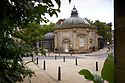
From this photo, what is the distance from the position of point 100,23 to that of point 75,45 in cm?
1744

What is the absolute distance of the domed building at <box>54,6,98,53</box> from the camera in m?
63.5

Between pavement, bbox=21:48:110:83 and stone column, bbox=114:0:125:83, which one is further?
pavement, bbox=21:48:110:83

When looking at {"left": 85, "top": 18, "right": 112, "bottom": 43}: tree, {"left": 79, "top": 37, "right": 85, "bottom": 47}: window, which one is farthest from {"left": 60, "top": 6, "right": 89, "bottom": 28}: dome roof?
{"left": 85, "top": 18, "right": 112, "bottom": 43}: tree

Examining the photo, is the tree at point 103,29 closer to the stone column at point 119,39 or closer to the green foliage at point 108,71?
the green foliage at point 108,71

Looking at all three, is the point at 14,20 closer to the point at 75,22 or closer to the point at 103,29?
the point at 75,22

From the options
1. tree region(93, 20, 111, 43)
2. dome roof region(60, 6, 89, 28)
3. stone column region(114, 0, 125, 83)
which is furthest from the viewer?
tree region(93, 20, 111, 43)

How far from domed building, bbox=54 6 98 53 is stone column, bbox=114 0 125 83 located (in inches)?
2427

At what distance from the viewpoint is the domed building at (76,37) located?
208 ft

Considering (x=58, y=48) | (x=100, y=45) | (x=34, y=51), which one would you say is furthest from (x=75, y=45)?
(x=34, y=51)

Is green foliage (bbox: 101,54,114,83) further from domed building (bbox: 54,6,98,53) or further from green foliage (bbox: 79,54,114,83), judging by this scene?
domed building (bbox: 54,6,98,53)

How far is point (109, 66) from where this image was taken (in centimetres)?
161

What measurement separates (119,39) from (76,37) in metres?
62.8

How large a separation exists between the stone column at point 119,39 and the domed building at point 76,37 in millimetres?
61644

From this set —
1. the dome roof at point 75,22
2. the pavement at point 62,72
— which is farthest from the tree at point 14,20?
the dome roof at point 75,22
